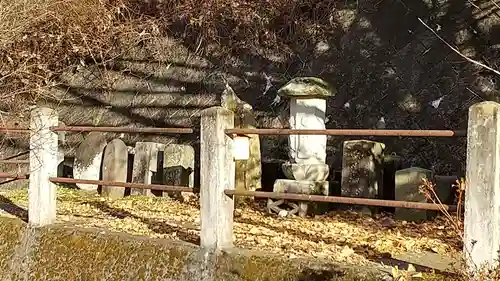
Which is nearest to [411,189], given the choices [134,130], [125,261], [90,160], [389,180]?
[389,180]

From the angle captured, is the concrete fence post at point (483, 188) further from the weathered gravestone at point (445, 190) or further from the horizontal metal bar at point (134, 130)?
the weathered gravestone at point (445, 190)

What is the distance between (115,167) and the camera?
8.75 m

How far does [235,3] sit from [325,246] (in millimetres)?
7071

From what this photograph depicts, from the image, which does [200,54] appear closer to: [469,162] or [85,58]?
[85,58]

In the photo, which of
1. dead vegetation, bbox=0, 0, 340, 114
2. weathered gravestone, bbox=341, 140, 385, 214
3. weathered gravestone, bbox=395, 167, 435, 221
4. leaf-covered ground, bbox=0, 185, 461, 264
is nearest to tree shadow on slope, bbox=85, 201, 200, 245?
leaf-covered ground, bbox=0, 185, 461, 264

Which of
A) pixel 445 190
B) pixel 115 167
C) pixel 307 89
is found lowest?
pixel 445 190

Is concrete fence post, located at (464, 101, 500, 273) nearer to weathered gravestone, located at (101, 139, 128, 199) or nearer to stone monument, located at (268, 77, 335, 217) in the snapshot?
stone monument, located at (268, 77, 335, 217)

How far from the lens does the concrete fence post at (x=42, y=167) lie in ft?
20.4

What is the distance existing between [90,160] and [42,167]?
304 centimetres

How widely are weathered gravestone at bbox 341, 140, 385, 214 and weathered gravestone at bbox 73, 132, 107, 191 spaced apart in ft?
12.7

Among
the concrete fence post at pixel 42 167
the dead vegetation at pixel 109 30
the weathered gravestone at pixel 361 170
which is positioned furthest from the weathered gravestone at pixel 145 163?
the weathered gravestone at pixel 361 170

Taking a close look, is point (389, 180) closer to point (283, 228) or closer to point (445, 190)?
point (445, 190)

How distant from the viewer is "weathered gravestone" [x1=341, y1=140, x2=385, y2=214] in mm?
6965

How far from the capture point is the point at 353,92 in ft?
30.8
